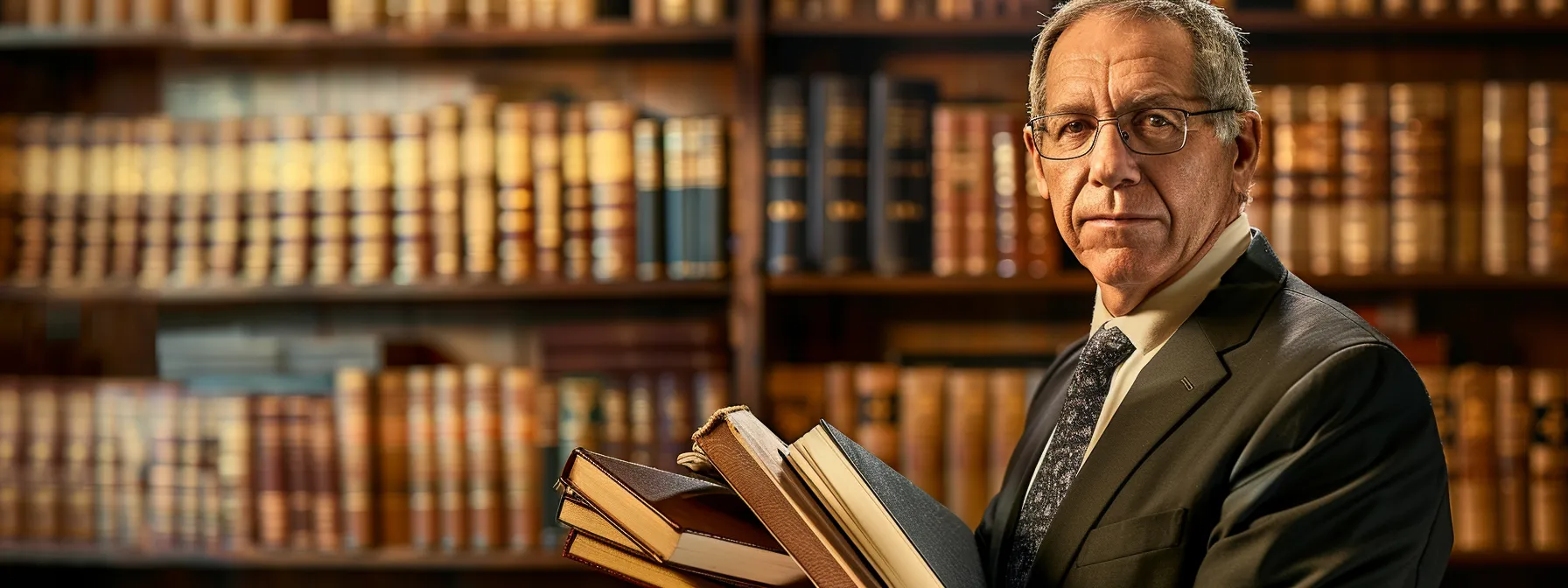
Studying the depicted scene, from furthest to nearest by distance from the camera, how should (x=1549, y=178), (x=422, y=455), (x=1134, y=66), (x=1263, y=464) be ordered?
(x=422, y=455) → (x=1549, y=178) → (x=1134, y=66) → (x=1263, y=464)

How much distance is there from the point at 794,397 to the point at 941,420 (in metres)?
0.23

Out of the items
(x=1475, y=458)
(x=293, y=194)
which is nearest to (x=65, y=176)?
(x=293, y=194)

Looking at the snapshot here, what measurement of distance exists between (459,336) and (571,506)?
4.93 ft

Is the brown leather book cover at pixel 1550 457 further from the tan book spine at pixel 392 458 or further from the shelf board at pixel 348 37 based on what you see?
the tan book spine at pixel 392 458

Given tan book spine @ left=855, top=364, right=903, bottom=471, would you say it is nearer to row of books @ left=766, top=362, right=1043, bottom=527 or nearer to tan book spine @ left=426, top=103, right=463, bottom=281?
row of books @ left=766, top=362, right=1043, bottom=527

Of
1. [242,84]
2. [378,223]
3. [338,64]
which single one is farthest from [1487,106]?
[242,84]

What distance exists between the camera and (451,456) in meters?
1.92

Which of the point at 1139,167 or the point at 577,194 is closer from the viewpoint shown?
the point at 1139,167

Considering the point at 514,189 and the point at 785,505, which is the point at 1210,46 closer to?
the point at 785,505

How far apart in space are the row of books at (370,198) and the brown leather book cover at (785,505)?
1.19 meters

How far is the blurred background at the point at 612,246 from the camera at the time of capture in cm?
185

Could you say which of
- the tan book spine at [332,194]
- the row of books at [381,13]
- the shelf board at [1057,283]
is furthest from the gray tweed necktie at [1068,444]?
the tan book spine at [332,194]

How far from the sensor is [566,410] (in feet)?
6.29

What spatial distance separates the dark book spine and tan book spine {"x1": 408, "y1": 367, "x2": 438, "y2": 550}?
0.38 meters
